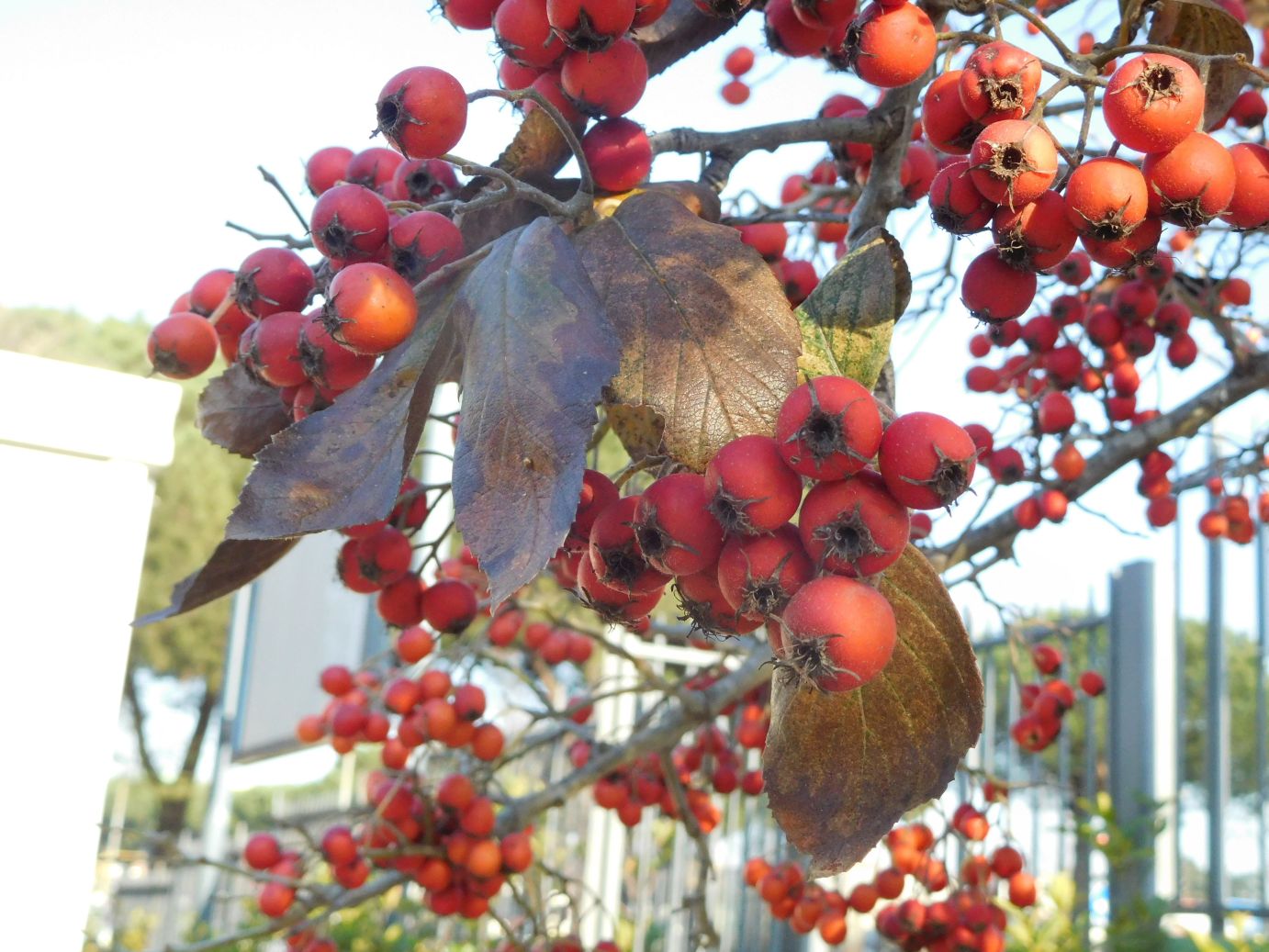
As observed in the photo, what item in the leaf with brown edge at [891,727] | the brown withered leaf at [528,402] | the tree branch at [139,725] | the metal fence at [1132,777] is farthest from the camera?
the tree branch at [139,725]

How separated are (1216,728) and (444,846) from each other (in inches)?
139

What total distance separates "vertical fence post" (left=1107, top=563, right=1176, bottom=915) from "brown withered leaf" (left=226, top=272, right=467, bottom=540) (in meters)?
4.01

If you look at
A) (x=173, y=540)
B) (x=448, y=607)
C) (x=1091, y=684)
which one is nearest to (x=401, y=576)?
(x=448, y=607)

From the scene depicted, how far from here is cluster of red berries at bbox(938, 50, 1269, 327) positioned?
2.83ft

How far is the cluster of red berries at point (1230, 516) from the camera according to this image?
291 cm

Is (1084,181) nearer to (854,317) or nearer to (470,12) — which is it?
(854,317)

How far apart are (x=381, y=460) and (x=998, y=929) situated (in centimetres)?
237

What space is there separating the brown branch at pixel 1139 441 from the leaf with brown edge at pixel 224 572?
132cm

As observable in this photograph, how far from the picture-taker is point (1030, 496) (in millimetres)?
2285

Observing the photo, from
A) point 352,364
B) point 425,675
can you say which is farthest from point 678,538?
A: point 425,675

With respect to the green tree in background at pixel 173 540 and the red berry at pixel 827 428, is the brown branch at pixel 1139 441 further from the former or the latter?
the green tree in background at pixel 173 540

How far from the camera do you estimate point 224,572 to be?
105 centimetres

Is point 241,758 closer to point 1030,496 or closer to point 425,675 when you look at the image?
point 425,675

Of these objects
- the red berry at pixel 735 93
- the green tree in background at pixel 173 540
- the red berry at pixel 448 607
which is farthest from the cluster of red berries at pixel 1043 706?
the green tree in background at pixel 173 540
